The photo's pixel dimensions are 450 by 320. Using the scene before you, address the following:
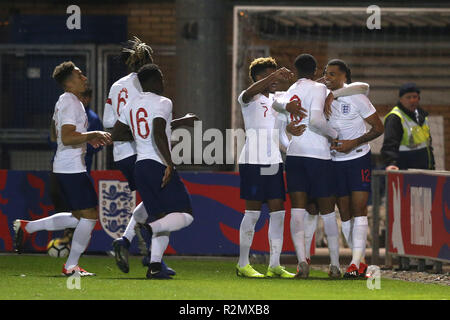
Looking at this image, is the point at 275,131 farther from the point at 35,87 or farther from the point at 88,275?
the point at 35,87

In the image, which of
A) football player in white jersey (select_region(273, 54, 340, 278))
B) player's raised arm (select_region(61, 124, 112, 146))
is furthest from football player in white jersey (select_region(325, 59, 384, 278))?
player's raised arm (select_region(61, 124, 112, 146))

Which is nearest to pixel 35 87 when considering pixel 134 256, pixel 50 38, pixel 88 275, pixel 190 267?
pixel 50 38

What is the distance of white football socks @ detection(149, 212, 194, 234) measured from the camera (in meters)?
10.3

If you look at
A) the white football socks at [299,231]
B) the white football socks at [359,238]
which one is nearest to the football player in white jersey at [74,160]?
the white football socks at [299,231]

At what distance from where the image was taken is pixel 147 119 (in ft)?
33.7

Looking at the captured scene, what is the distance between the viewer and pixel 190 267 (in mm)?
12922

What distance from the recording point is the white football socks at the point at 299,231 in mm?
10992

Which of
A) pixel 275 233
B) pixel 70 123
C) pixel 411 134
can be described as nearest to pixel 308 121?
pixel 275 233

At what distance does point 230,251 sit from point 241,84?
2411mm

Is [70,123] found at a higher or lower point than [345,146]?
higher

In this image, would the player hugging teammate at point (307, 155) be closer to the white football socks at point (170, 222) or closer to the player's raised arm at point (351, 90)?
the player's raised arm at point (351, 90)

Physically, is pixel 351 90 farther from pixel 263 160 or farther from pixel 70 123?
pixel 70 123

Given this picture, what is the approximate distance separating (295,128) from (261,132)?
35cm

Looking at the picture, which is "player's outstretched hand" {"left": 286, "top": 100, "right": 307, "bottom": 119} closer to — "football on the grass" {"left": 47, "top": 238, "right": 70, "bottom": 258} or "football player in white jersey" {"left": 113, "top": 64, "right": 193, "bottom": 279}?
"football player in white jersey" {"left": 113, "top": 64, "right": 193, "bottom": 279}
